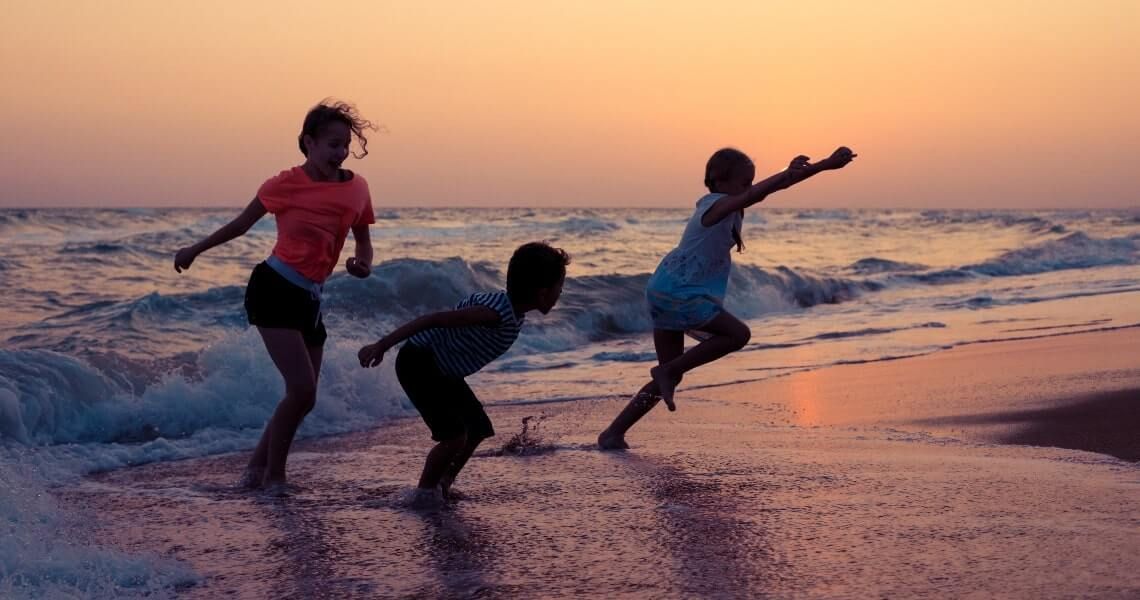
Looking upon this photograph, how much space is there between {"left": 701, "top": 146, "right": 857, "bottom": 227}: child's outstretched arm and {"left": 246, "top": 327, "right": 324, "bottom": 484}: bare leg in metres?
2.00

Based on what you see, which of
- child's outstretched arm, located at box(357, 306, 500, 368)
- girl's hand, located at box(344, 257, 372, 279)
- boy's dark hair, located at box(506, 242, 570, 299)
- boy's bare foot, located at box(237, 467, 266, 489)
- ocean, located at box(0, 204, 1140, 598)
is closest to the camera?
child's outstretched arm, located at box(357, 306, 500, 368)

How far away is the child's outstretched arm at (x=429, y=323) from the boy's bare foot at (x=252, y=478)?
1.02 metres

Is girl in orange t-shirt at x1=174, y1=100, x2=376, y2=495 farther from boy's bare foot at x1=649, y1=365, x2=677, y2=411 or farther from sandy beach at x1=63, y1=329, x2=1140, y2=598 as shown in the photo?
boy's bare foot at x1=649, y1=365, x2=677, y2=411

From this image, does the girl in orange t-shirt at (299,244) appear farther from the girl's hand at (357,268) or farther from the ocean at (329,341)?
the ocean at (329,341)

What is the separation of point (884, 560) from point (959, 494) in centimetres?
97

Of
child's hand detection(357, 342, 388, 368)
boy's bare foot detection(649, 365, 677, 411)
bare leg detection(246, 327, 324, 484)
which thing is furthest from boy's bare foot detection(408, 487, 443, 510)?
boy's bare foot detection(649, 365, 677, 411)

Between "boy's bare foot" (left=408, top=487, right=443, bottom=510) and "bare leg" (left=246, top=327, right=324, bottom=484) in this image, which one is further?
"bare leg" (left=246, top=327, right=324, bottom=484)

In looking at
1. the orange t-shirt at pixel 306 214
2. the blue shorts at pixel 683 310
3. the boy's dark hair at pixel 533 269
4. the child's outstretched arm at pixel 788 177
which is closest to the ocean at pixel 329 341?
the orange t-shirt at pixel 306 214

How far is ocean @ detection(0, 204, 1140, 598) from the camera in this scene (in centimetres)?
538

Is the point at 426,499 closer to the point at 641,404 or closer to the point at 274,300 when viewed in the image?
the point at 274,300

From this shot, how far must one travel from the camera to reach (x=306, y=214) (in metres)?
4.80

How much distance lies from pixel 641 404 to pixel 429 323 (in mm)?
1866

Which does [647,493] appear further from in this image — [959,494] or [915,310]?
[915,310]

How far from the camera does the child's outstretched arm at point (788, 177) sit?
499 cm
